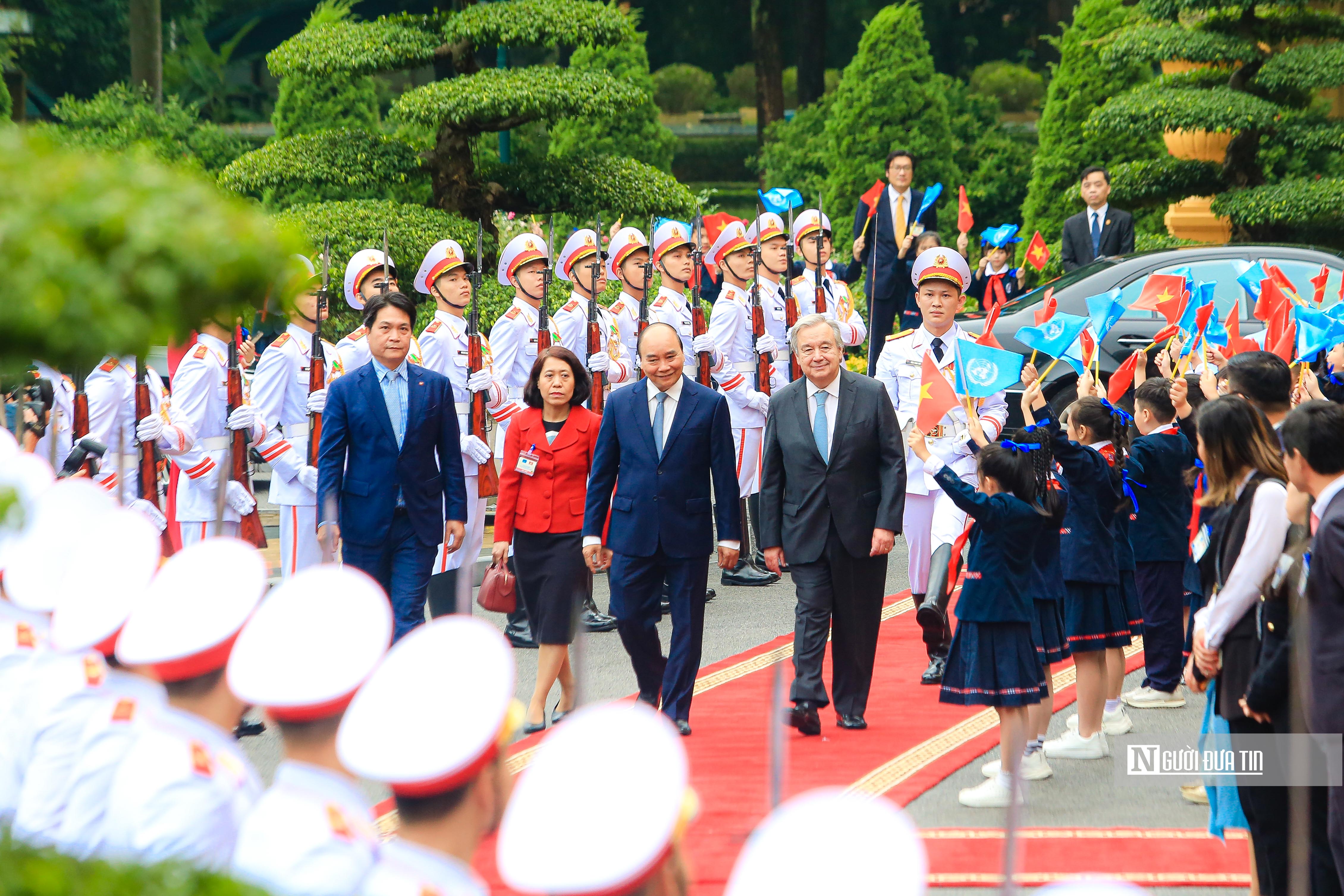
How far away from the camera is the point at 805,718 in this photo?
5.87 metres

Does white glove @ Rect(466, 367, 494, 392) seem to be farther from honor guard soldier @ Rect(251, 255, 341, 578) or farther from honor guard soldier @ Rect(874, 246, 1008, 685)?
honor guard soldier @ Rect(874, 246, 1008, 685)

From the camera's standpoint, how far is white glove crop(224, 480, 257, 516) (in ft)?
21.5

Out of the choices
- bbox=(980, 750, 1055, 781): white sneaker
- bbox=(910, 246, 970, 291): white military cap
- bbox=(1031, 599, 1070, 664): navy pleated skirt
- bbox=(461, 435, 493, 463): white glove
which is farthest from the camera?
bbox=(461, 435, 493, 463): white glove

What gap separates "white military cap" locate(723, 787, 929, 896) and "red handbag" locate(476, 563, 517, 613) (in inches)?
177

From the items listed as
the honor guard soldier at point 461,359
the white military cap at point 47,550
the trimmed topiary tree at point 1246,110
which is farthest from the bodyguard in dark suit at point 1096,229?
the white military cap at point 47,550

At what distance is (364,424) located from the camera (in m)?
6.13

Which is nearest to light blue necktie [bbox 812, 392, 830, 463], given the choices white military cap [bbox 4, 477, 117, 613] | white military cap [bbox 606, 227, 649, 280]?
white military cap [bbox 606, 227, 649, 280]

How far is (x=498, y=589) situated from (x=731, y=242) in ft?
11.9

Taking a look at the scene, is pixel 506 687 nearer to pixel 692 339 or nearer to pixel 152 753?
pixel 152 753

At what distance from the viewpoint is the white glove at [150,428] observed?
6430mm

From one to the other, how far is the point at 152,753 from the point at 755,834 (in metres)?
1.04

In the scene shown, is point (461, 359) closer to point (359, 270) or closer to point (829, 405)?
point (359, 270)

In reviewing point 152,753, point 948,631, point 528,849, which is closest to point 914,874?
point 528,849

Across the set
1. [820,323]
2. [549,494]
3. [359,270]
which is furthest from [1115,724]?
[359,270]
